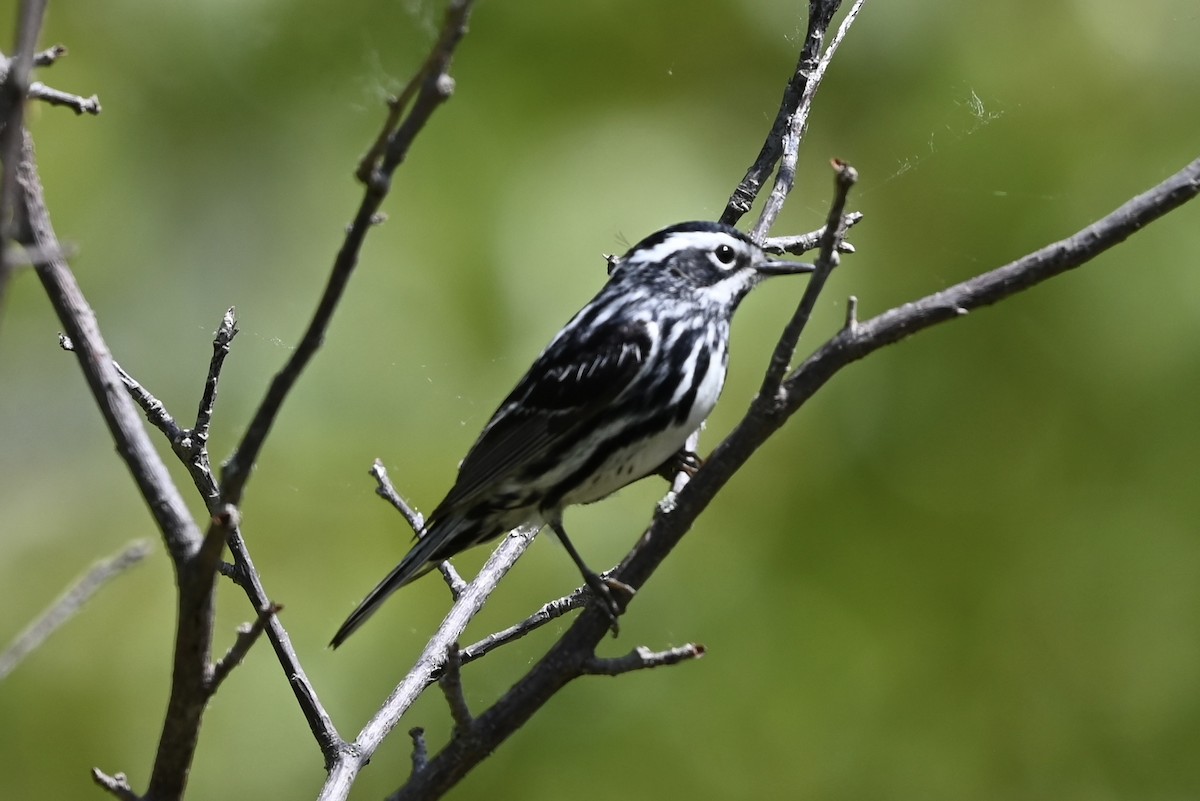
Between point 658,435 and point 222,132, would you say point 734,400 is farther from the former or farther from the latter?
point 222,132

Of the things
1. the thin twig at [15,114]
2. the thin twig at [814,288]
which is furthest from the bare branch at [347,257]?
the thin twig at [814,288]

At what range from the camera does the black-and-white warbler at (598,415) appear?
1644mm

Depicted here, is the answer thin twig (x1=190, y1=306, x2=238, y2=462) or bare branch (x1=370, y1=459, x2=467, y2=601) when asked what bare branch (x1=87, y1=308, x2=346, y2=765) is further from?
bare branch (x1=370, y1=459, x2=467, y2=601)

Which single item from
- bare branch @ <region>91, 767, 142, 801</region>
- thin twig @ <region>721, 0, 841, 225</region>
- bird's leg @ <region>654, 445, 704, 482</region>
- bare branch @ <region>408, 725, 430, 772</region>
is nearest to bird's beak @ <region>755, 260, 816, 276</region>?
thin twig @ <region>721, 0, 841, 225</region>

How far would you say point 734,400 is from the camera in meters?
2.46

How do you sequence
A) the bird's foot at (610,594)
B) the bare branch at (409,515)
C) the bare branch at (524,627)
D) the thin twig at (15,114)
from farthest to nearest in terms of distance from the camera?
1. the bare branch at (409,515)
2. the bare branch at (524,627)
3. the bird's foot at (610,594)
4. the thin twig at (15,114)

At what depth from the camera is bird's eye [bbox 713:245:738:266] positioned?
1.81 m

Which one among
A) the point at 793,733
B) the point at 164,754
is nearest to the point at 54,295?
the point at 164,754

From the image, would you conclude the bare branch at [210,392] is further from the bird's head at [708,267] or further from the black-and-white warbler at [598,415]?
the bird's head at [708,267]

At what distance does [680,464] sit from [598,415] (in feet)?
0.49

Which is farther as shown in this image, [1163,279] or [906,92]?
[906,92]

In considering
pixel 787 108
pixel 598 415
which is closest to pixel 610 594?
pixel 598 415

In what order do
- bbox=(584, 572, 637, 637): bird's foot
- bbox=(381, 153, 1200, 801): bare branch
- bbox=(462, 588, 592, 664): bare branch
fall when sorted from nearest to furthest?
bbox=(381, 153, 1200, 801): bare branch < bbox=(584, 572, 637, 637): bird's foot < bbox=(462, 588, 592, 664): bare branch

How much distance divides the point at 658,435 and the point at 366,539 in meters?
0.96
